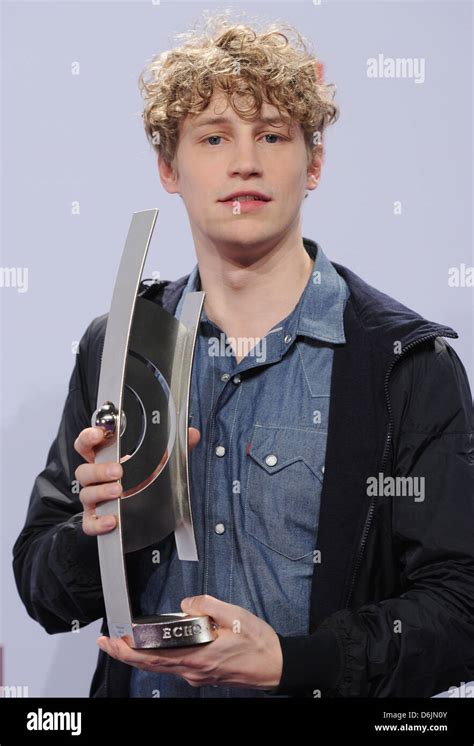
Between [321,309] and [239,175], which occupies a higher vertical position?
[239,175]

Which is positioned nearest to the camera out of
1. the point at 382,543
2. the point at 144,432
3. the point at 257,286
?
the point at 144,432

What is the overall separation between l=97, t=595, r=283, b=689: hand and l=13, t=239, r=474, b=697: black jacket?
3cm

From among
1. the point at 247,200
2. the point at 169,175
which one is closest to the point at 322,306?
the point at 247,200

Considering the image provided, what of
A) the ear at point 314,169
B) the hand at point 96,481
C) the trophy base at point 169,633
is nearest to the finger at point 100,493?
the hand at point 96,481

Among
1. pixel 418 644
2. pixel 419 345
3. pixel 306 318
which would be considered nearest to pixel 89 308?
pixel 306 318

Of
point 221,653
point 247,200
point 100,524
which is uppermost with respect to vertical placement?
point 247,200

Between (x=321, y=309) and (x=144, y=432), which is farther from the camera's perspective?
(x=321, y=309)

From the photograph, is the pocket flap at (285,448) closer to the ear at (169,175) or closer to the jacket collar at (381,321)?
the jacket collar at (381,321)

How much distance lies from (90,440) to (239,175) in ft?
1.47

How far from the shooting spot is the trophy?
1.15 meters

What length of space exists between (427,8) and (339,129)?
0.26 meters

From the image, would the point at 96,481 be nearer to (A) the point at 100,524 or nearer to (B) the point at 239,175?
(A) the point at 100,524

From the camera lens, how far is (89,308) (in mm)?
1916

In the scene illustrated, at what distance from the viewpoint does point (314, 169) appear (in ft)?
5.02
